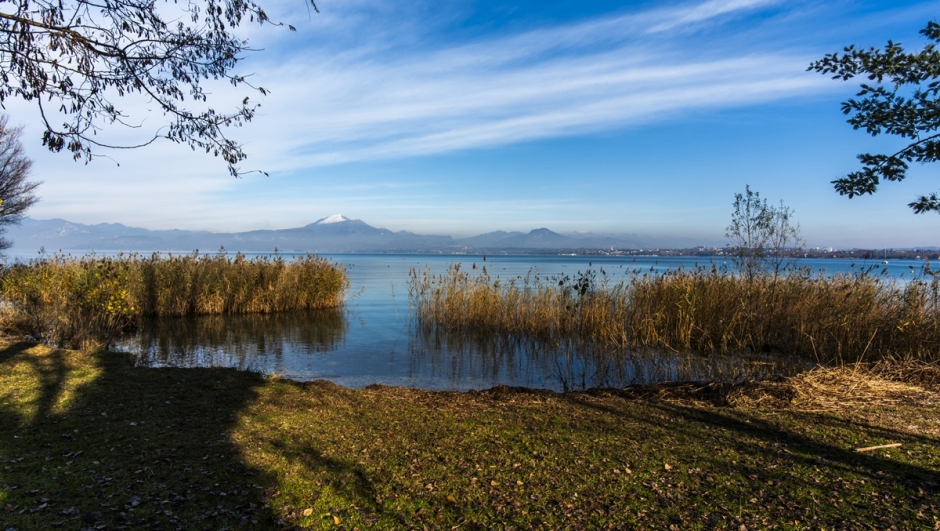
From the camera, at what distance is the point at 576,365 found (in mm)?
12055

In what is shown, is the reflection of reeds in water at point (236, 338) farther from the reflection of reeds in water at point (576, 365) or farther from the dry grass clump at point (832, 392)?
the dry grass clump at point (832, 392)

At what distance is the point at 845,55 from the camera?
613 centimetres

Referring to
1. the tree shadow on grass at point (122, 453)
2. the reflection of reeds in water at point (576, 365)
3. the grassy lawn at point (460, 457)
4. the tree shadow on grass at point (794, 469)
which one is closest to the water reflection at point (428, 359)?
the reflection of reeds in water at point (576, 365)

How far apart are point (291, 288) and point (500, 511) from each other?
2063cm

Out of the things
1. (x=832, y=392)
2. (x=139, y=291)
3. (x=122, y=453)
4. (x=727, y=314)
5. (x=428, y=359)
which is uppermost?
(x=139, y=291)

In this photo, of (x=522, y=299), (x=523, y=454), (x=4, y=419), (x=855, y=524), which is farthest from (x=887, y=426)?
(x=522, y=299)

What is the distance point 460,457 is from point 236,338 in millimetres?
12493

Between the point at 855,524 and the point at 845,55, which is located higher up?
the point at 845,55

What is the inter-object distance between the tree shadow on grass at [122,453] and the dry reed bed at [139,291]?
4.69 m

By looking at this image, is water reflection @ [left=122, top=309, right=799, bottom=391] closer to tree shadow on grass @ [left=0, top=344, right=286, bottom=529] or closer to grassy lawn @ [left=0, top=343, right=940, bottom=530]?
grassy lawn @ [left=0, top=343, right=940, bottom=530]

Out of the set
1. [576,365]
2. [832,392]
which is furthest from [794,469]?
[576,365]

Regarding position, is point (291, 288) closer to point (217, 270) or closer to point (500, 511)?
point (217, 270)

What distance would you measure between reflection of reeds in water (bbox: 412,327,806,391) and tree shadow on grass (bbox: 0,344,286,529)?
4935 millimetres

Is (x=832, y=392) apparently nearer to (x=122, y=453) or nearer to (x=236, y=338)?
(x=122, y=453)
